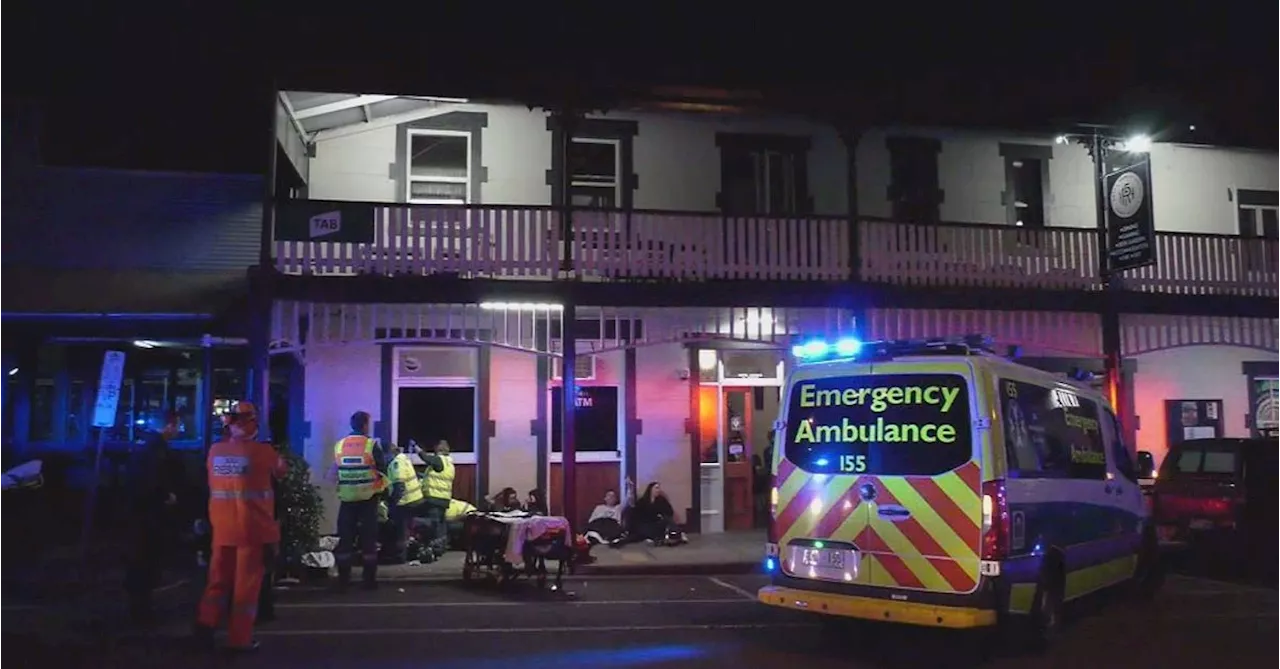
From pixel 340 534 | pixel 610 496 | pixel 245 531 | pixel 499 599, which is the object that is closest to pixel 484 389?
pixel 610 496

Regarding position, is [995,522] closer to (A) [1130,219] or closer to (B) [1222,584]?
(B) [1222,584]

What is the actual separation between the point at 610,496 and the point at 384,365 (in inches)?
149

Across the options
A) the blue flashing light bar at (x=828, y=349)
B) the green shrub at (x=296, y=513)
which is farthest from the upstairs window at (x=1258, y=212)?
the green shrub at (x=296, y=513)

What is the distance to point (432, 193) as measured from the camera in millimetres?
15031

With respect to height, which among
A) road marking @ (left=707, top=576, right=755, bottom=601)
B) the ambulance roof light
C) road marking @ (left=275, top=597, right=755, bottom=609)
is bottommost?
road marking @ (left=707, top=576, right=755, bottom=601)

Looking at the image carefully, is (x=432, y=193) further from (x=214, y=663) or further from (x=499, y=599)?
(x=214, y=663)

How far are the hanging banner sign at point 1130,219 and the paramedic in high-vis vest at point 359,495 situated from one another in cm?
1046

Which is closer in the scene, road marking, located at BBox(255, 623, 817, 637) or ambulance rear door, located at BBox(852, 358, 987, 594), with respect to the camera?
ambulance rear door, located at BBox(852, 358, 987, 594)

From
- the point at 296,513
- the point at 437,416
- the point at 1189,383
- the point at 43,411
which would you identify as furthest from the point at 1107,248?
the point at 43,411

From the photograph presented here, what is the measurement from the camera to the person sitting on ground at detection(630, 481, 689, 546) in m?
14.1

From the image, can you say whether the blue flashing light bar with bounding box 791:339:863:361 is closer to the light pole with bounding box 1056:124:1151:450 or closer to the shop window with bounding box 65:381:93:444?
the light pole with bounding box 1056:124:1151:450

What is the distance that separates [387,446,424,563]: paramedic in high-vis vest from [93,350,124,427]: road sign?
3.13m

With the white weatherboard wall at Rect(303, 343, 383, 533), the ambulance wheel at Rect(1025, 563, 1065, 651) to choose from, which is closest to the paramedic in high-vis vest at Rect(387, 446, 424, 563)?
the white weatherboard wall at Rect(303, 343, 383, 533)

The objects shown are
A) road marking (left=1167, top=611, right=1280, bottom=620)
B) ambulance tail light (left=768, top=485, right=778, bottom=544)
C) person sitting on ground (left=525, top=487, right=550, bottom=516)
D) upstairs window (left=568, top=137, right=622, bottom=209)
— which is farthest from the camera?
upstairs window (left=568, top=137, right=622, bottom=209)
